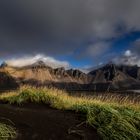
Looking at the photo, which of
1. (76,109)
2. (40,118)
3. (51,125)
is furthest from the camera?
(76,109)

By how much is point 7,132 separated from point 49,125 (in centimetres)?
138

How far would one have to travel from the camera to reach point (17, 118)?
12719 millimetres

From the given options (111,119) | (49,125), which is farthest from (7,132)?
(111,119)

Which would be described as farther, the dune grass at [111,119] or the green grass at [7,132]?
the dune grass at [111,119]

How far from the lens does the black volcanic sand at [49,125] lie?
10.7m

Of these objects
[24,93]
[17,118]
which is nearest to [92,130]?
[17,118]

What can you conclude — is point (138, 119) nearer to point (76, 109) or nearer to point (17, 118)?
point (76, 109)

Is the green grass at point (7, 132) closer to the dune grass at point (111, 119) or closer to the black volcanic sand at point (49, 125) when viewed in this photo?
the black volcanic sand at point (49, 125)

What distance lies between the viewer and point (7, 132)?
10969 millimetres

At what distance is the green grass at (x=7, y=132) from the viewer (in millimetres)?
10691

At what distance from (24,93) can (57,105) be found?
2998 mm

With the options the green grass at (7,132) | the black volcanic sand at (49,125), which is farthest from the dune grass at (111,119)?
the green grass at (7,132)

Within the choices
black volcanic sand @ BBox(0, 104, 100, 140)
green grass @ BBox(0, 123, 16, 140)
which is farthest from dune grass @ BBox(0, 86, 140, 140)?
green grass @ BBox(0, 123, 16, 140)

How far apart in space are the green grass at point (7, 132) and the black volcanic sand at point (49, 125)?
0.19 meters
